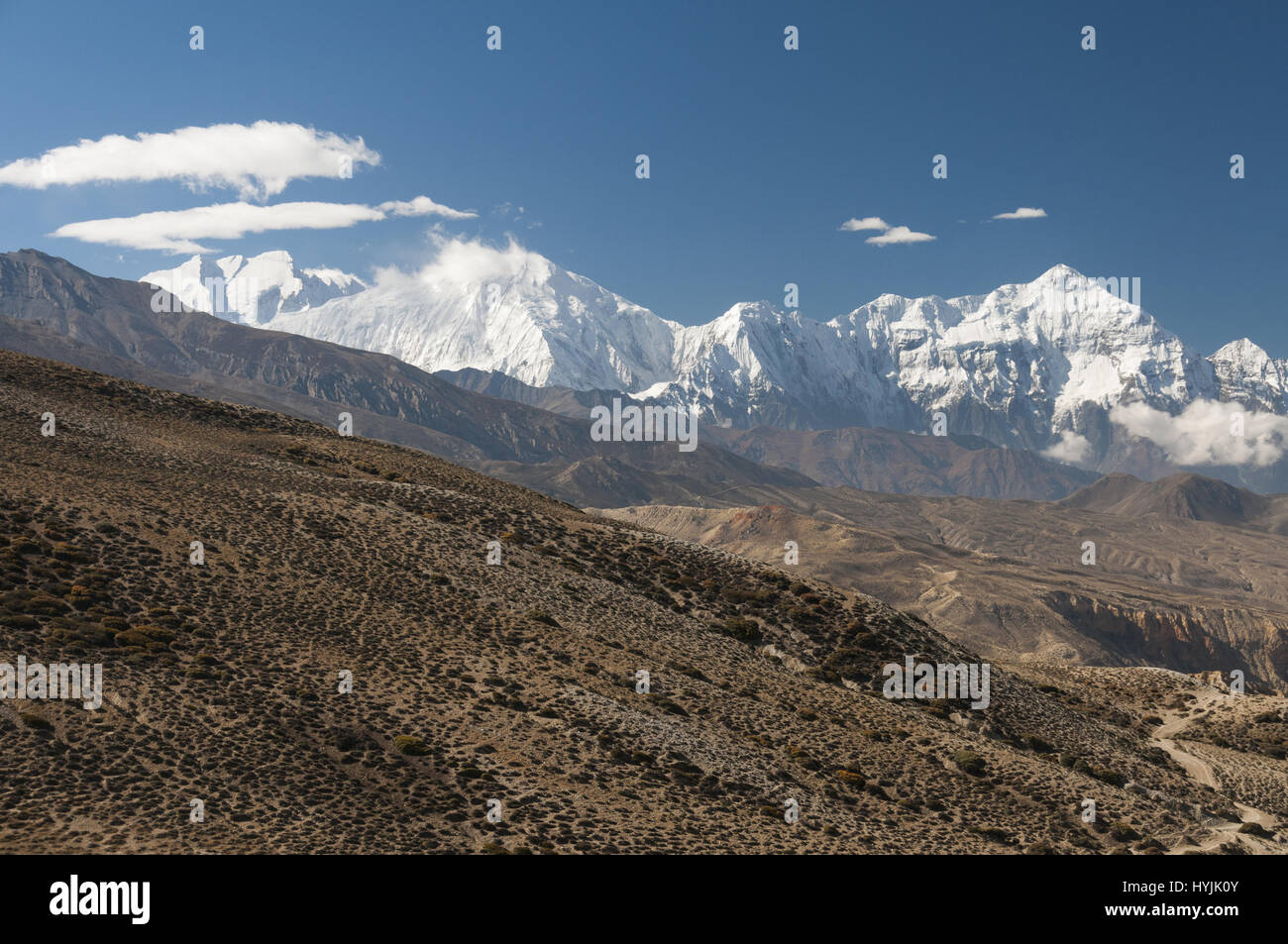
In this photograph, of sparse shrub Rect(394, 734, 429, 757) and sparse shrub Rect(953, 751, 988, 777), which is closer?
sparse shrub Rect(394, 734, 429, 757)

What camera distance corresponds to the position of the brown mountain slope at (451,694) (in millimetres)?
32594

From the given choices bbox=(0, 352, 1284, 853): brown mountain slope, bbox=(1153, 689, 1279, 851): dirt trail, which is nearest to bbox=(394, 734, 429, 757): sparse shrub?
bbox=(0, 352, 1284, 853): brown mountain slope

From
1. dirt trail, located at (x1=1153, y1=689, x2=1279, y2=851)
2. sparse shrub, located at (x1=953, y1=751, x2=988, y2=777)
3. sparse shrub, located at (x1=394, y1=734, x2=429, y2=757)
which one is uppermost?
sparse shrub, located at (x1=394, y1=734, x2=429, y2=757)

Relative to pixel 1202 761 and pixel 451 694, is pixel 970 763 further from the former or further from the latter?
pixel 451 694

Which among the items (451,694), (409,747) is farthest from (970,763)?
(409,747)

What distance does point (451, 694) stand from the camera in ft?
145

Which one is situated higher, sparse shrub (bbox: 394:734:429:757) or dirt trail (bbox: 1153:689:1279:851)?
sparse shrub (bbox: 394:734:429:757)

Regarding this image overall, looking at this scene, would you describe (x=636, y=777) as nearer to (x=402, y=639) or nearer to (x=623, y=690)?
(x=623, y=690)

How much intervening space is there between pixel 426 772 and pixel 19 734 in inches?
588

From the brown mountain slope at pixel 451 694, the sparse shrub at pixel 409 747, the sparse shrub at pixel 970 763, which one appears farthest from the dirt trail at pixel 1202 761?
the sparse shrub at pixel 409 747

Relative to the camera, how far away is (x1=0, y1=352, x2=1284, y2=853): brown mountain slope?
32594 mm

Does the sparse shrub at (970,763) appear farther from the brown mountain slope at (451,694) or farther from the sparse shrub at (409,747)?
the sparse shrub at (409,747)

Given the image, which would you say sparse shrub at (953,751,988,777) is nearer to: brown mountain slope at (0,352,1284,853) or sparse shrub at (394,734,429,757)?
brown mountain slope at (0,352,1284,853)

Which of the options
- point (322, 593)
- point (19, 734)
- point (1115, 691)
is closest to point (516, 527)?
point (322, 593)
